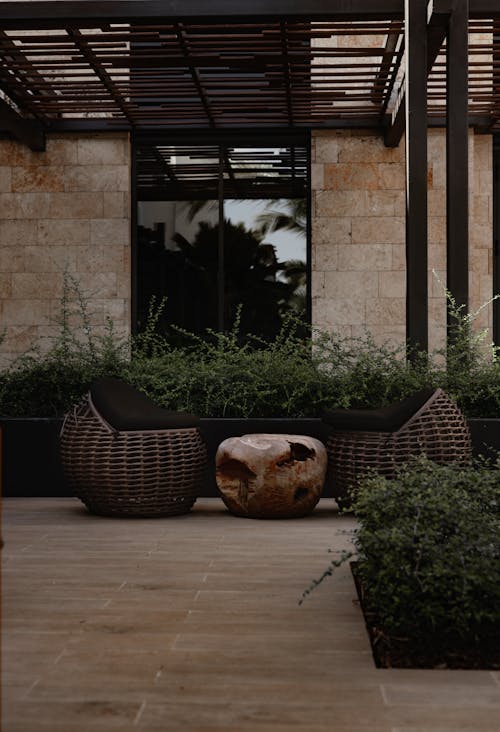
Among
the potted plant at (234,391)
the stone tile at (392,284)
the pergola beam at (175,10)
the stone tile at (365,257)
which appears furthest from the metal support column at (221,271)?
the potted plant at (234,391)

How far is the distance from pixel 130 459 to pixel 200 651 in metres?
3.03

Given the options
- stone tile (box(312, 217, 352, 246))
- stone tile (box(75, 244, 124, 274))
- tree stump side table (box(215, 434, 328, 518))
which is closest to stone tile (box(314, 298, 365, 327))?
stone tile (box(312, 217, 352, 246))

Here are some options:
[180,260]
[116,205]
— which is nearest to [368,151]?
[180,260]

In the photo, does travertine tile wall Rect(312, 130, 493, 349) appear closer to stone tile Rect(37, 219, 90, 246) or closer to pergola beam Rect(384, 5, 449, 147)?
pergola beam Rect(384, 5, 449, 147)

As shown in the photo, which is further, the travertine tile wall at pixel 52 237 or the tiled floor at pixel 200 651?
the travertine tile wall at pixel 52 237

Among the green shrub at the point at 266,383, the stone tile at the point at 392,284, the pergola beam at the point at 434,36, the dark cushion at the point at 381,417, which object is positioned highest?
the pergola beam at the point at 434,36

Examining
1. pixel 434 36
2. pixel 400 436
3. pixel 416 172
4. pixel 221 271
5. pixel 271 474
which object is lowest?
pixel 271 474

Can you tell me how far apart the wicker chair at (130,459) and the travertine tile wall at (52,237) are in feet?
18.7

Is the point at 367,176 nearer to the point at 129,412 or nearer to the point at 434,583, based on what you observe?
the point at 129,412

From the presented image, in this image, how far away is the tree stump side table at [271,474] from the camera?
5742 mm

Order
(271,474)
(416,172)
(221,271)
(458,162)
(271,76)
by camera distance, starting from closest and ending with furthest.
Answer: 1. (271,474)
2. (458,162)
3. (416,172)
4. (271,76)
5. (221,271)

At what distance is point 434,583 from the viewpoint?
109 inches

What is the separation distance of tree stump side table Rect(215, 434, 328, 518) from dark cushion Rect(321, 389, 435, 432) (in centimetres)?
23

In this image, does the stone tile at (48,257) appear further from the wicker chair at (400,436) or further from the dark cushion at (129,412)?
the wicker chair at (400,436)
